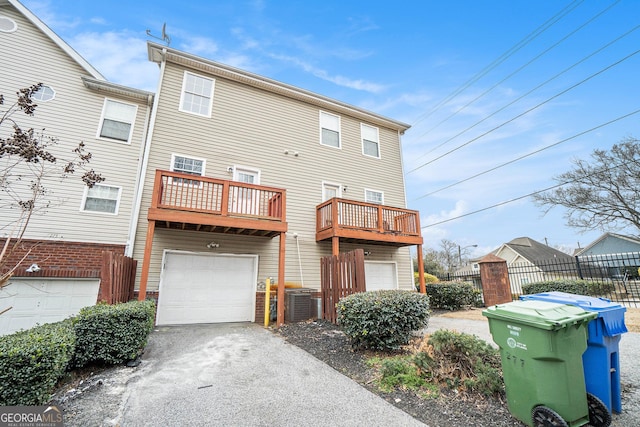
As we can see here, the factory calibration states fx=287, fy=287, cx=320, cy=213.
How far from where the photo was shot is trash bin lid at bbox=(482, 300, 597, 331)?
90.3 inches

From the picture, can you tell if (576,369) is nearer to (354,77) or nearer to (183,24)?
(183,24)

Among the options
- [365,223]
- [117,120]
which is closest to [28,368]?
[365,223]

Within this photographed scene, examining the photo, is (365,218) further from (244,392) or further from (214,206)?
(244,392)

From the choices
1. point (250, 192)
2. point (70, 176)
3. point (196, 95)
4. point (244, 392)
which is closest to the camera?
point (244, 392)

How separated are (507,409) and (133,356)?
4.76m

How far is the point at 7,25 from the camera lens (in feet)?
26.9

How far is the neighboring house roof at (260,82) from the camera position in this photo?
347 inches

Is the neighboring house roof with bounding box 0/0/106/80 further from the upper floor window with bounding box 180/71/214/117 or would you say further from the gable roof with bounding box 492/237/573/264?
the gable roof with bounding box 492/237/573/264

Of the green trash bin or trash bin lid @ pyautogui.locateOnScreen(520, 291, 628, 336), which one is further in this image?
trash bin lid @ pyautogui.locateOnScreen(520, 291, 628, 336)

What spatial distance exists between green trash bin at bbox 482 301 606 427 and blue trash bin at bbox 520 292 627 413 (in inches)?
10.0

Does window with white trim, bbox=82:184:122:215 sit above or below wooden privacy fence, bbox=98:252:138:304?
above

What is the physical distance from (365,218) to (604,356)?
6982mm

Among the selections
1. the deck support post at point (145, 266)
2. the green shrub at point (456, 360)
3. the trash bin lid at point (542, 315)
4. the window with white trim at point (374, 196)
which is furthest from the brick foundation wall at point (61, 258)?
the trash bin lid at point (542, 315)

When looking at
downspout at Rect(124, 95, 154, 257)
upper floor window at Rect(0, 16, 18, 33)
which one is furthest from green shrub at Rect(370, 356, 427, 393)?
upper floor window at Rect(0, 16, 18, 33)
